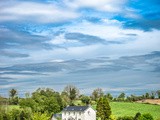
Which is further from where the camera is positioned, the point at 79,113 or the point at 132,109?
the point at 132,109

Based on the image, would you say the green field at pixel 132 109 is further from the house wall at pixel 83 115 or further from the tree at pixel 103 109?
the tree at pixel 103 109

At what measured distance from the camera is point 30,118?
442ft

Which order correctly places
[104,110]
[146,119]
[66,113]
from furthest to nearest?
[66,113] → [104,110] → [146,119]

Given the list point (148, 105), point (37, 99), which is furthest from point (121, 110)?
point (37, 99)

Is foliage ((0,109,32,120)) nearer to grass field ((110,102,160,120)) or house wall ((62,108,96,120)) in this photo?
house wall ((62,108,96,120))

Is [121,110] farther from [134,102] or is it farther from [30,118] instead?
[30,118]

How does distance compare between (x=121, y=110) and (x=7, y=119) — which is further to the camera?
(x=121, y=110)

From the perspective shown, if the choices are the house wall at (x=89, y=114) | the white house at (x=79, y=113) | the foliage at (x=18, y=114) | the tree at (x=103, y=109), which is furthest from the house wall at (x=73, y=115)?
the foliage at (x=18, y=114)

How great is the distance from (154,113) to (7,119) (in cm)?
5306

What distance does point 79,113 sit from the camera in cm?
14838

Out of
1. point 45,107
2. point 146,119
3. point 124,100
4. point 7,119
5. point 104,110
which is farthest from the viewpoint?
point 124,100

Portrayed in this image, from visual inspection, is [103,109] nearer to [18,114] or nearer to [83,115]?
[83,115]

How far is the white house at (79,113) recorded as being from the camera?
5782 inches

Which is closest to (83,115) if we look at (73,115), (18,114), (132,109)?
(73,115)
